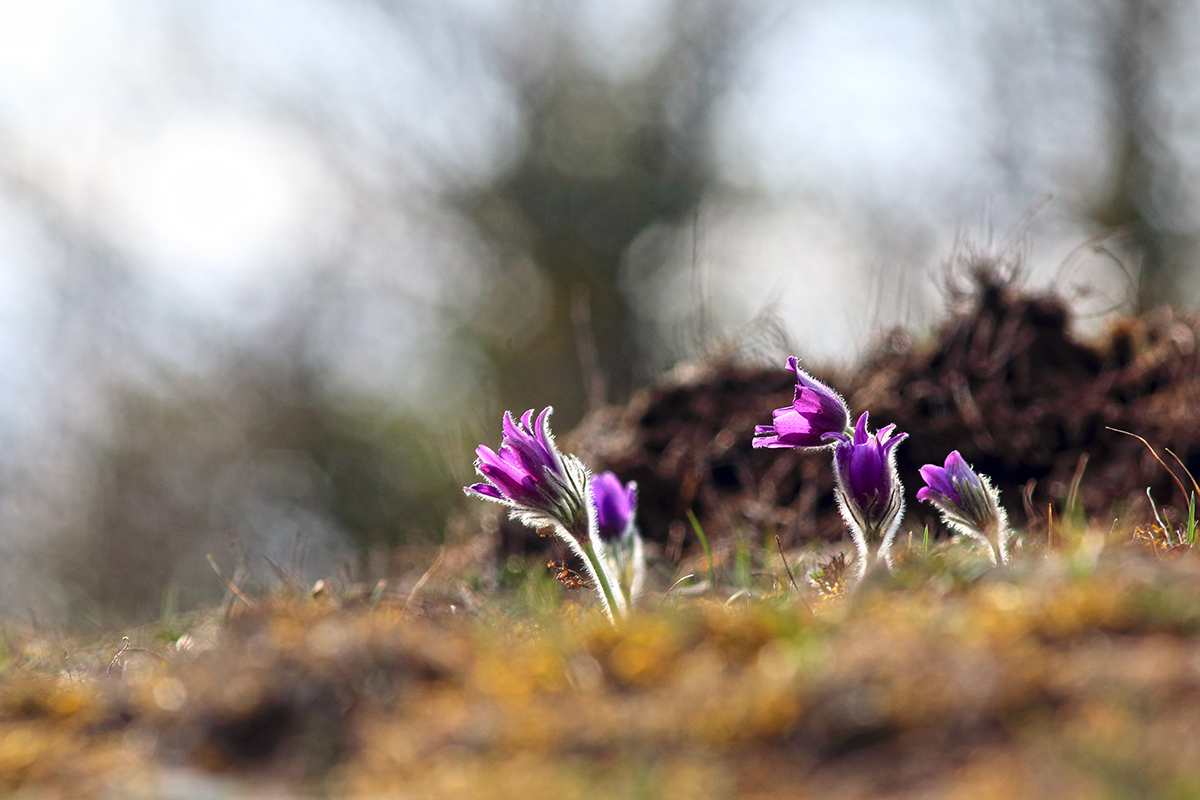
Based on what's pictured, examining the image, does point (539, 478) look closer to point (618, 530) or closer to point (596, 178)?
point (618, 530)

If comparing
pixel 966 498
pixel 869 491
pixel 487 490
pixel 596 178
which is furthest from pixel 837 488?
pixel 596 178

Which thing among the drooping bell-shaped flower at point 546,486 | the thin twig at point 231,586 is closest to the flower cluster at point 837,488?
the drooping bell-shaped flower at point 546,486

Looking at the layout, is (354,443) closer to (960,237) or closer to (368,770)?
(960,237)

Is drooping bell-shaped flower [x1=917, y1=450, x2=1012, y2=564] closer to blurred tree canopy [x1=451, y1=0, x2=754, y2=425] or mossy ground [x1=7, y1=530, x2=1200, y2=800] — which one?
mossy ground [x1=7, y1=530, x2=1200, y2=800]

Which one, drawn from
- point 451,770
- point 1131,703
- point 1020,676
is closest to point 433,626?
point 451,770

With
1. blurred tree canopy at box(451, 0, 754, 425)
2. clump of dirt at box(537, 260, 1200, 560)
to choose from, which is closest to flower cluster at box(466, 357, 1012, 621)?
clump of dirt at box(537, 260, 1200, 560)
